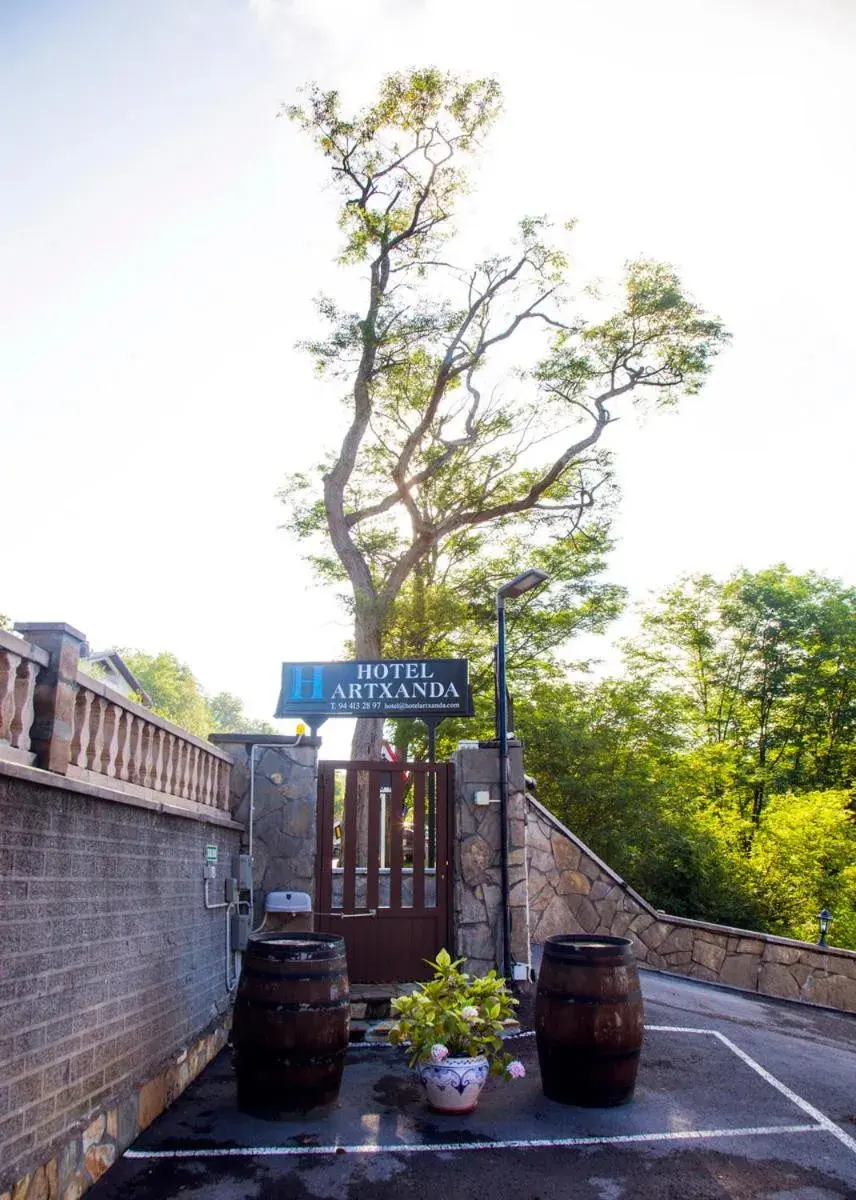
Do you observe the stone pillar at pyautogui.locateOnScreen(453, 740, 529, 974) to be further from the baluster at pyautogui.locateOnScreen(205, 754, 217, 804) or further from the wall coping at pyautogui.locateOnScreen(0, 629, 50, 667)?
the wall coping at pyautogui.locateOnScreen(0, 629, 50, 667)

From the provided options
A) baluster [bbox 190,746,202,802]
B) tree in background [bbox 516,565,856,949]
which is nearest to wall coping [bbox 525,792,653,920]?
tree in background [bbox 516,565,856,949]

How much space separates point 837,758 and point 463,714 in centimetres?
Result: 1961

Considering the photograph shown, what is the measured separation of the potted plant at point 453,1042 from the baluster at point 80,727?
2.77 m

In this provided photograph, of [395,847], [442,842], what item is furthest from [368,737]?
[395,847]

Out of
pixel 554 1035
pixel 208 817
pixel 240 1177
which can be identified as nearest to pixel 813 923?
pixel 554 1035

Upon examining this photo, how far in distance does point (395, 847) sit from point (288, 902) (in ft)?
3.74

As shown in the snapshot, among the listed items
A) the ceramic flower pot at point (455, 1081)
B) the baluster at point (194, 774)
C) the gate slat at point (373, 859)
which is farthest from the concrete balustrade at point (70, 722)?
the gate slat at point (373, 859)

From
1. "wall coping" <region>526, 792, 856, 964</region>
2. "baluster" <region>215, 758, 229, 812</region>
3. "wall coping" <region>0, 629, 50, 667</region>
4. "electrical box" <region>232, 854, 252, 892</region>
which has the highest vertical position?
"wall coping" <region>0, 629, 50, 667</region>

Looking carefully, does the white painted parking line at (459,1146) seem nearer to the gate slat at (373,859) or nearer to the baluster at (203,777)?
the baluster at (203,777)

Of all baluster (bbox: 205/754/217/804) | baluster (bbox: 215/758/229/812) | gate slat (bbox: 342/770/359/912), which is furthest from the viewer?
gate slat (bbox: 342/770/359/912)

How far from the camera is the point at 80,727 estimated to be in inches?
169

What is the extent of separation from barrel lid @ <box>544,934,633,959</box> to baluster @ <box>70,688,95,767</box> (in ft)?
11.0

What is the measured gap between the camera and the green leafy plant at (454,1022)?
17.8ft

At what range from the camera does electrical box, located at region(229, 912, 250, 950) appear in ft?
24.8
